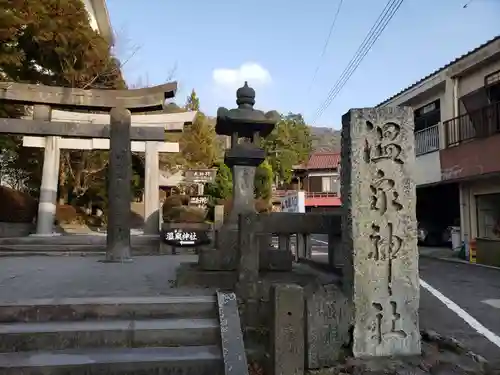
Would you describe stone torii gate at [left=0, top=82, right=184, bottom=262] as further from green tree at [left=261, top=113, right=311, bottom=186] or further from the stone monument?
green tree at [left=261, top=113, right=311, bottom=186]

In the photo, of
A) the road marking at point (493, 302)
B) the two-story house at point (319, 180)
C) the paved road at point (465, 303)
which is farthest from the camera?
the two-story house at point (319, 180)

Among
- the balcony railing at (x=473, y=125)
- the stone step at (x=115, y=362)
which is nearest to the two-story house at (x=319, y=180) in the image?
the balcony railing at (x=473, y=125)

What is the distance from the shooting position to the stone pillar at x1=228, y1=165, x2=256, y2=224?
25.7 feet

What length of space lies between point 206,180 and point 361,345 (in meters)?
21.5

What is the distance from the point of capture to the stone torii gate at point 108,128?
1062 centimetres

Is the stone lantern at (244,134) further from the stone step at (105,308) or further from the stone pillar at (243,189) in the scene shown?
the stone step at (105,308)

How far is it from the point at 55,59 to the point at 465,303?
63.4ft

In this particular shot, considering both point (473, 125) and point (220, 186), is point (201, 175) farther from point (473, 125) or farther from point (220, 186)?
point (473, 125)

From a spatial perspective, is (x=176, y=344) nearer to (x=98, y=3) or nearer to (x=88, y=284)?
(x=88, y=284)

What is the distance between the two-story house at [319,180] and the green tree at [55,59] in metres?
24.7

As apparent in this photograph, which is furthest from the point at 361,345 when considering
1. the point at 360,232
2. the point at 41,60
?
the point at 41,60

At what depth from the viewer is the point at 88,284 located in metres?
6.41

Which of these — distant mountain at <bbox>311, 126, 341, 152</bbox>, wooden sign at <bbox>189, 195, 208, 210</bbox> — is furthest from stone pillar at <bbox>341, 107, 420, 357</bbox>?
distant mountain at <bbox>311, 126, 341, 152</bbox>

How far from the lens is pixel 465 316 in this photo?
6891 millimetres
